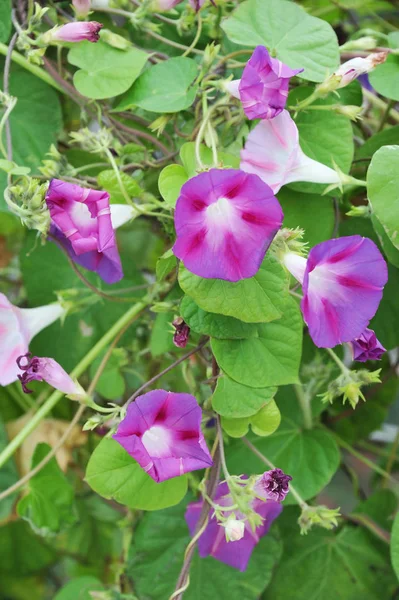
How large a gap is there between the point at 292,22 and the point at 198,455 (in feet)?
1.67

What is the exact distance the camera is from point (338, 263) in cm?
60

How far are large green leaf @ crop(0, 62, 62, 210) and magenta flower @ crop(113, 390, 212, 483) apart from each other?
1.38ft

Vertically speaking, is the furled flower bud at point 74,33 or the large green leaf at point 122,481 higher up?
the furled flower bud at point 74,33

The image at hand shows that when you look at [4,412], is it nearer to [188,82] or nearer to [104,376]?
[104,376]

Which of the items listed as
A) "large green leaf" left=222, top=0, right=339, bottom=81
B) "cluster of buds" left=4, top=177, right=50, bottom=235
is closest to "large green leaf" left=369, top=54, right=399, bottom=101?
"large green leaf" left=222, top=0, right=339, bottom=81

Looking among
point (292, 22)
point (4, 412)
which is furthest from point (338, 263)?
point (4, 412)

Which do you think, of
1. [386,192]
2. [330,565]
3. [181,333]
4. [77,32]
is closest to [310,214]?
[386,192]

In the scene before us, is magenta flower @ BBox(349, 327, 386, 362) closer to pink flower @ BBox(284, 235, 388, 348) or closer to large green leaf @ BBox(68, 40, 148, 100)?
pink flower @ BBox(284, 235, 388, 348)

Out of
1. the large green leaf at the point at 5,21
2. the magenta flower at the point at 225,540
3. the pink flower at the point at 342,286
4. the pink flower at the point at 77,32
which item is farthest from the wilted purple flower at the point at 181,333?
the large green leaf at the point at 5,21

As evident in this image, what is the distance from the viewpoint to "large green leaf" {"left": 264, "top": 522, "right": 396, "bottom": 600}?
1.03m

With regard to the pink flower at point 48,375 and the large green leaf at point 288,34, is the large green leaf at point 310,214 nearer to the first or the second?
the large green leaf at point 288,34

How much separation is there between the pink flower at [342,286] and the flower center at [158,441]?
0.17 metres

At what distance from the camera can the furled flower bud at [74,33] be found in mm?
706

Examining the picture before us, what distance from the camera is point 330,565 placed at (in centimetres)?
104
